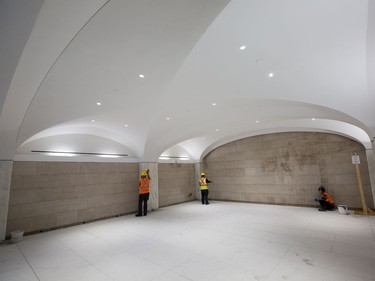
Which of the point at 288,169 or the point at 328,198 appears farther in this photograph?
the point at 288,169

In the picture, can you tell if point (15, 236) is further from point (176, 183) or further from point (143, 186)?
point (176, 183)

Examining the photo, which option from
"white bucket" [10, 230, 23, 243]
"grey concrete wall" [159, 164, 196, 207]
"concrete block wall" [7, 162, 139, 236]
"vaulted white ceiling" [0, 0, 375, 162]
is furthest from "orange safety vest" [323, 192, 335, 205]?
"white bucket" [10, 230, 23, 243]

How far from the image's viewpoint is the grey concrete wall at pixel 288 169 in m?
8.56

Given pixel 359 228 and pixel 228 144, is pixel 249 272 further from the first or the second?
pixel 228 144

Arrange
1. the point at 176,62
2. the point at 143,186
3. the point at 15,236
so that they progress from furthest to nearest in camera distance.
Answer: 1. the point at 143,186
2. the point at 15,236
3. the point at 176,62

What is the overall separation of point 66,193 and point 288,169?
9.86 m

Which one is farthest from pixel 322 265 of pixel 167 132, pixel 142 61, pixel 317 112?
pixel 167 132

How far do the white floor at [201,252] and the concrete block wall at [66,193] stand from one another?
0.63 meters

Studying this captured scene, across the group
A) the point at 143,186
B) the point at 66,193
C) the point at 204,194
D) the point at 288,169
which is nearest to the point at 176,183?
the point at 204,194

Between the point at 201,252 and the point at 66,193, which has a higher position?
the point at 66,193

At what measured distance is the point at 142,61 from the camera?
11.5ft

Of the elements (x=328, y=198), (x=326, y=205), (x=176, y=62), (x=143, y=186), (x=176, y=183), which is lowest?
(x=326, y=205)

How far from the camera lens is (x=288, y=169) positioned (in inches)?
391

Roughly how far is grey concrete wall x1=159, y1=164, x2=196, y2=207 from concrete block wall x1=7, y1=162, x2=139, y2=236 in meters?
1.95
